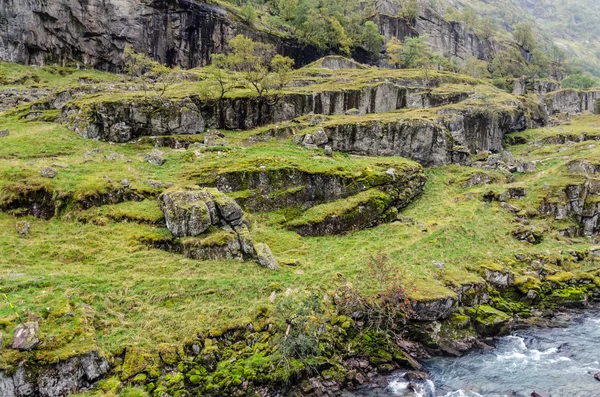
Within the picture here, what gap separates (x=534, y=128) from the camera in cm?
7069

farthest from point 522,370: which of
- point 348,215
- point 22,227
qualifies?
point 22,227

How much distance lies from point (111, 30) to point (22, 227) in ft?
204

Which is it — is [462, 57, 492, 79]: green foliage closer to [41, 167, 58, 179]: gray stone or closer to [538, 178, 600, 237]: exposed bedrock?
[538, 178, 600, 237]: exposed bedrock

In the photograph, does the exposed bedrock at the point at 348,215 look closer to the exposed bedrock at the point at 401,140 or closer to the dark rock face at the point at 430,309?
the exposed bedrock at the point at 401,140

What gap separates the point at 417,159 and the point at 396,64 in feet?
193

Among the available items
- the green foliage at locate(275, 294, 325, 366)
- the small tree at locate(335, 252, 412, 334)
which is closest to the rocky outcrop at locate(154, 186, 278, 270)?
the green foliage at locate(275, 294, 325, 366)

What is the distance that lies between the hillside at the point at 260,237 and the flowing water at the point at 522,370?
1412 millimetres

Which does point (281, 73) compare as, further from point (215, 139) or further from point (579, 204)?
point (579, 204)

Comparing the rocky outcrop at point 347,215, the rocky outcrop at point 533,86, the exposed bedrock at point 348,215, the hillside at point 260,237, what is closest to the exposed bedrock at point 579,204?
the hillside at point 260,237

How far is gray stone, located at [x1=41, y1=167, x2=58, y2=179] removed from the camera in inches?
1188

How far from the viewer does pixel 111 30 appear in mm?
73188

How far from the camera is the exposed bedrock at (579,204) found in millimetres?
38219

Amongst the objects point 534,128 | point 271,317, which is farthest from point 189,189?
point 534,128

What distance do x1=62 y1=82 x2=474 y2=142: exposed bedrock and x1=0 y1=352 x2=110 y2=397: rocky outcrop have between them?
3147cm
